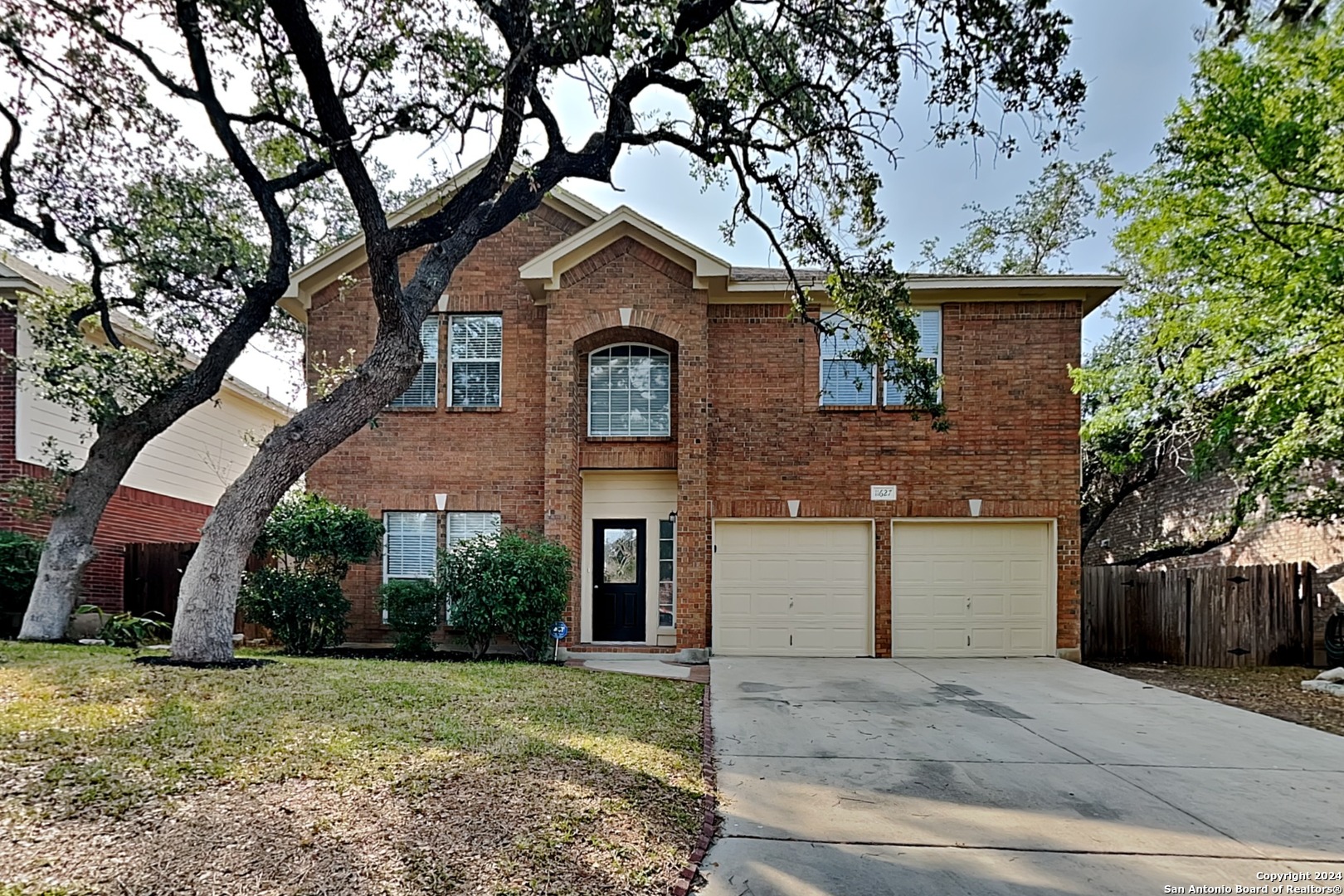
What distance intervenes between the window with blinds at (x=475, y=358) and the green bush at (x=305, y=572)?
254cm

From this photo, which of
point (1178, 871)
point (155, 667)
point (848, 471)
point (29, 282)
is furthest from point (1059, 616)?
point (29, 282)

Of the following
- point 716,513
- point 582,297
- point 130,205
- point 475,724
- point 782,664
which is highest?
point 130,205

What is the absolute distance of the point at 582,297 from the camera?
11539mm

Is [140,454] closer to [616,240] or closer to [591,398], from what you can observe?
[591,398]

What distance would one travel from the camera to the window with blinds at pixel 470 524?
11797 mm

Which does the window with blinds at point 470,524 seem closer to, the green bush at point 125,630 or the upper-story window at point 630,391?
the upper-story window at point 630,391

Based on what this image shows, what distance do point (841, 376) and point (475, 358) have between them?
5.93 meters

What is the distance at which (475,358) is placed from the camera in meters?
12.1

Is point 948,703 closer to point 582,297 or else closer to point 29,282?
point 582,297

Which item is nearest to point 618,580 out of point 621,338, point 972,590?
point 621,338

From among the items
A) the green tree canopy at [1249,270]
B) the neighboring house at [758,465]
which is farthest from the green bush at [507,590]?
the green tree canopy at [1249,270]

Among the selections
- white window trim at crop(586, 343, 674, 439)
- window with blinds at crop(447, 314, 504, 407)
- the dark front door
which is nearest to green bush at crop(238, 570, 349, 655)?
window with blinds at crop(447, 314, 504, 407)

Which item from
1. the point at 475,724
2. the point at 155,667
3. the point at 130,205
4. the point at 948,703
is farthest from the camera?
the point at 130,205

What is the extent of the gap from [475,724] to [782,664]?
18.7ft
